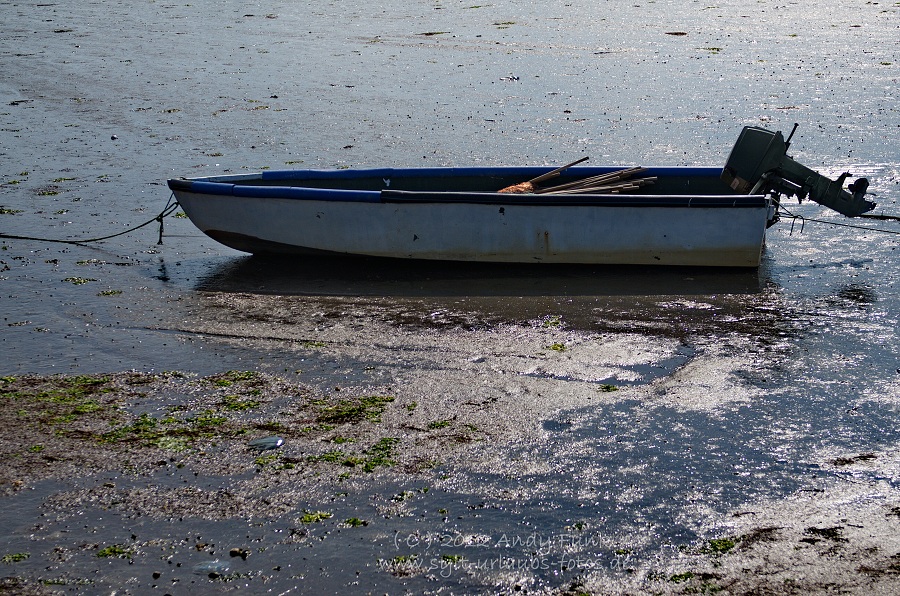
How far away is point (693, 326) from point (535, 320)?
4.36 ft

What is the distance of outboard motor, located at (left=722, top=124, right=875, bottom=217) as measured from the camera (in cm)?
952

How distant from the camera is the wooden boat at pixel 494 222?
376 inches

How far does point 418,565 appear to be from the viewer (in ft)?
16.3

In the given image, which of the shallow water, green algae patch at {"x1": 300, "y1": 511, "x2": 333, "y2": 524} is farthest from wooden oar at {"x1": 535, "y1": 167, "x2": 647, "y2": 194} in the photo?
green algae patch at {"x1": 300, "y1": 511, "x2": 333, "y2": 524}

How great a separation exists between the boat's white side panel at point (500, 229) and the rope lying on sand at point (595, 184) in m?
0.55

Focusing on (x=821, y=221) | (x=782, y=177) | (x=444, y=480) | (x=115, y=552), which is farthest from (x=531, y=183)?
(x=115, y=552)

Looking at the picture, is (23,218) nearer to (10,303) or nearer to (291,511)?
(10,303)

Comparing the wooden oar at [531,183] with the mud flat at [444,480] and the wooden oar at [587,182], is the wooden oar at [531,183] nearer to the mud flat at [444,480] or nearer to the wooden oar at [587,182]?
the wooden oar at [587,182]

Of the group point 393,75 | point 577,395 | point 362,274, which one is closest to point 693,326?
point 577,395

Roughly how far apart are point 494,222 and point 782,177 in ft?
9.28

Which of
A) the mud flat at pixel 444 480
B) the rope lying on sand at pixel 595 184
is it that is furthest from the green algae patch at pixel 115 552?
the rope lying on sand at pixel 595 184

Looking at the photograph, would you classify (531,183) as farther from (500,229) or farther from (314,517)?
(314,517)

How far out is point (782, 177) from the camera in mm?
9633

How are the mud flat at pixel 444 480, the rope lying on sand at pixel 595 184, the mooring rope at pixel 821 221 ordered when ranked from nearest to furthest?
the mud flat at pixel 444 480 → the rope lying on sand at pixel 595 184 → the mooring rope at pixel 821 221
